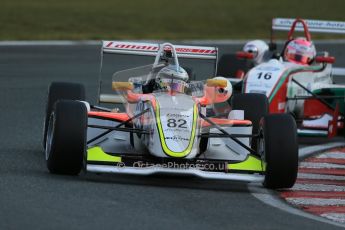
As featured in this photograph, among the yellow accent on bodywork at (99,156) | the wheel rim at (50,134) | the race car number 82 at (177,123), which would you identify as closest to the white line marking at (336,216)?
the race car number 82 at (177,123)

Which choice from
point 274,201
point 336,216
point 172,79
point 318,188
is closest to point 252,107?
point 172,79

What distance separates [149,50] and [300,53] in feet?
14.0

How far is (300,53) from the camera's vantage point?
16.6 m

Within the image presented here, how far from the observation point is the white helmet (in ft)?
56.6

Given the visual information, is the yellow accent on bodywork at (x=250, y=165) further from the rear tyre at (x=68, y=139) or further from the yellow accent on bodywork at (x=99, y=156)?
the rear tyre at (x=68, y=139)

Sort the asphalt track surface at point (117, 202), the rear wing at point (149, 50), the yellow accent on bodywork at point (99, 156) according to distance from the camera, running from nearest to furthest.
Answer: the asphalt track surface at point (117, 202)
the yellow accent on bodywork at point (99, 156)
the rear wing at point (149, 50)

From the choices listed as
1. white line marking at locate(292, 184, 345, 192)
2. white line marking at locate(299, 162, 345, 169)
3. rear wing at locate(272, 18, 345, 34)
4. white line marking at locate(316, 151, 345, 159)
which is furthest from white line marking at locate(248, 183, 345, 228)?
rear wing at locate(272, 18, 345, 34)

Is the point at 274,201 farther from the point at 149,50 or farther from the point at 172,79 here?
the point at 149,50

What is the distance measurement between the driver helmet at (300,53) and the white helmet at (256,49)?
69 centimetres

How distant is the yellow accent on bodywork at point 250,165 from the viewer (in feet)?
35.6

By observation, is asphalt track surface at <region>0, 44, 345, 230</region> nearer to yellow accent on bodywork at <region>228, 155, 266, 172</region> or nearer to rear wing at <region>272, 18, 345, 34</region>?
yellow accent on bodywork at <region>228, 155, 266, 172</region>

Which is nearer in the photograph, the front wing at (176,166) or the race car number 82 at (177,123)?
the front wing at (176,166)

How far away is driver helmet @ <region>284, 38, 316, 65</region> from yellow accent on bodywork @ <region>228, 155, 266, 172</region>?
5.75 m

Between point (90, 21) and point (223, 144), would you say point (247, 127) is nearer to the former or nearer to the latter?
point (223, 144)
